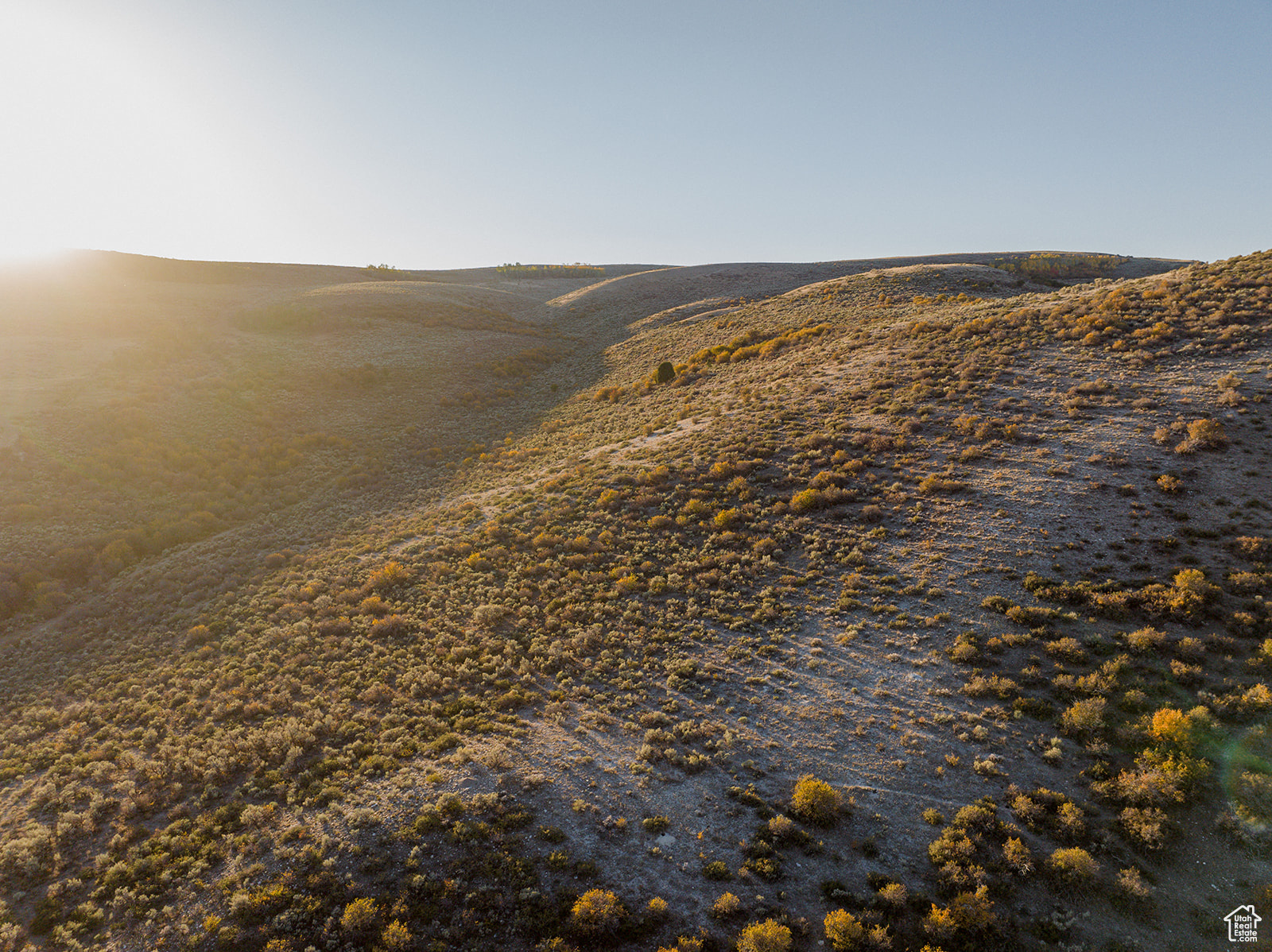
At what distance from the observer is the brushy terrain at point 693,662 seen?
934 centimetres

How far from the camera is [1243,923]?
26.8ft

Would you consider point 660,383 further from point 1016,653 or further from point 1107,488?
point 1016,653

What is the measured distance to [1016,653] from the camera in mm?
13664

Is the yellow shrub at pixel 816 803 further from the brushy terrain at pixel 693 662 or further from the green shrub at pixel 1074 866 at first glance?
the green shrub at pixel 1074 866

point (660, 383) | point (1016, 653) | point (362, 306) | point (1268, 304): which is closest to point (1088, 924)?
point (1016, 653)

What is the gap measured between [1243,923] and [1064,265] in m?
126

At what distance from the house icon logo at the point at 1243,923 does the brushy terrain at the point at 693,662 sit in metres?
0.10

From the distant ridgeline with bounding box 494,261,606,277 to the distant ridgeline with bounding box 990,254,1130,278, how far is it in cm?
9200

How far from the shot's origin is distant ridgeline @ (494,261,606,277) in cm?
13388

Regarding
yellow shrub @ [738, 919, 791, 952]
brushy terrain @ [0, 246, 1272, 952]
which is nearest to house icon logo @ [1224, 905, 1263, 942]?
brushy terrain @ [0, 246, 1272, 952]

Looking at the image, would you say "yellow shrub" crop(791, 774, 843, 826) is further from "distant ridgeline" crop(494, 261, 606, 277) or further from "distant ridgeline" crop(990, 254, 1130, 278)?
"distant ridgeline" crop(494, 261, 606, 277)

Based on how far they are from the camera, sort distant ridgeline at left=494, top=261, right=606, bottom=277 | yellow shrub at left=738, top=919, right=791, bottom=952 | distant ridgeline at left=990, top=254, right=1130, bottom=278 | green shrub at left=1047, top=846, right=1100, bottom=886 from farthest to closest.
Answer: distant ridgeline at left=494, top=261, right=606, bottom=277, distant ridgeline at left=990, top=254, right=1130, bottom=278, green shrub at left=1047, top=846, right=1100, bottom=886, yellow shrub at left=738, top=919, right=791, bottom=952

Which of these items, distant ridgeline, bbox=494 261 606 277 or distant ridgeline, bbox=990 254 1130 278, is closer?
distant ridgeline, bbox=990 254 1130 278

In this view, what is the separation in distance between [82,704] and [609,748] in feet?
58.7
